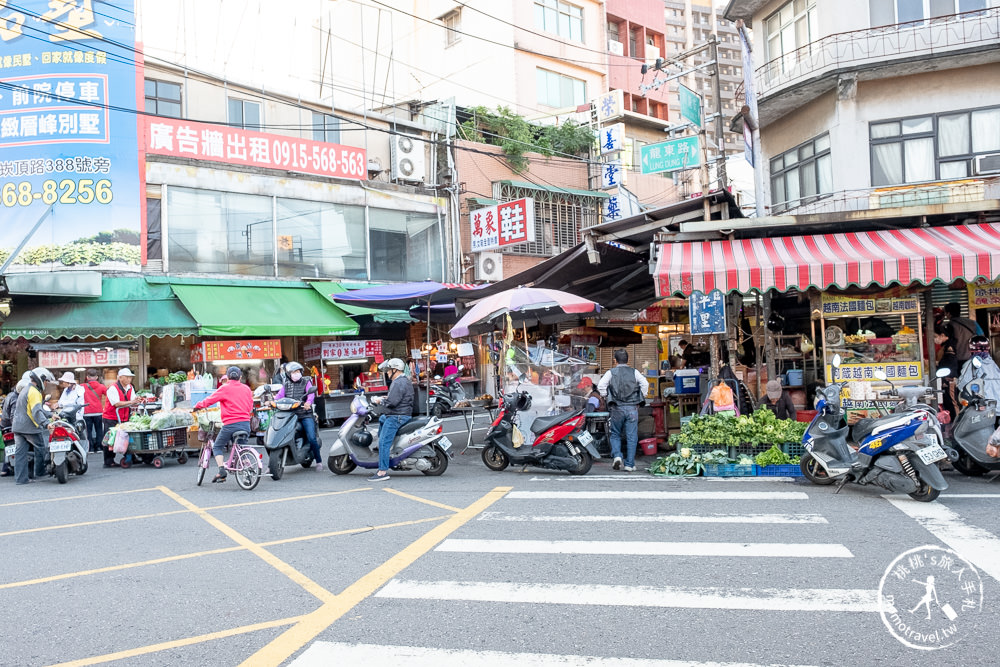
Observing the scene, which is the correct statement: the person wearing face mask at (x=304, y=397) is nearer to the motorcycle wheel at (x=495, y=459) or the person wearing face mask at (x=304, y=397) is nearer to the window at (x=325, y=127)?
the motorcycle wheel at (x=495, y=459)

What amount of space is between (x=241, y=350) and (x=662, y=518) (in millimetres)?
13289

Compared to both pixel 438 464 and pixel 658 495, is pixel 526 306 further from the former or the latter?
→ pixel 658 495

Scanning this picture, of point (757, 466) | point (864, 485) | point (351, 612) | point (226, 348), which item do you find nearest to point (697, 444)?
point (757, 466)

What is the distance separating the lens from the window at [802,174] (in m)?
16.9

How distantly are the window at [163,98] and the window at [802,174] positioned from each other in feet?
49.3

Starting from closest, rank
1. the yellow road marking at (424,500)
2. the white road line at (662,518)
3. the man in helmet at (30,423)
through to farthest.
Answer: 1. the white road line at (662,518)
2. the yellow road marking at (424,500)
3. the man in helmet at (30,423)

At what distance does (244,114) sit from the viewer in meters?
20.3

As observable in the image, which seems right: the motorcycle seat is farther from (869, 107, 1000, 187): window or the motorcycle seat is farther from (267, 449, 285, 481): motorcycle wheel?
(869, 107, 1000, 187): window

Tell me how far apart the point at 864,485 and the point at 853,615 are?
4.23m

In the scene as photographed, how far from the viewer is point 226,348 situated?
17.9m

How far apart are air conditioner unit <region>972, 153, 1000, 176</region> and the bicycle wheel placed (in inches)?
562

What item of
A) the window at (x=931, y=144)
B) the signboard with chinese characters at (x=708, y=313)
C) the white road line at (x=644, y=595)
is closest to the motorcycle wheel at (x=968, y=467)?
the signboard with chinese characters at (x=708, y=313)

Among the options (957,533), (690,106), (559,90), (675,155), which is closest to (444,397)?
(675,155)

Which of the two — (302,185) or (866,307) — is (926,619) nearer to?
(866,307)
